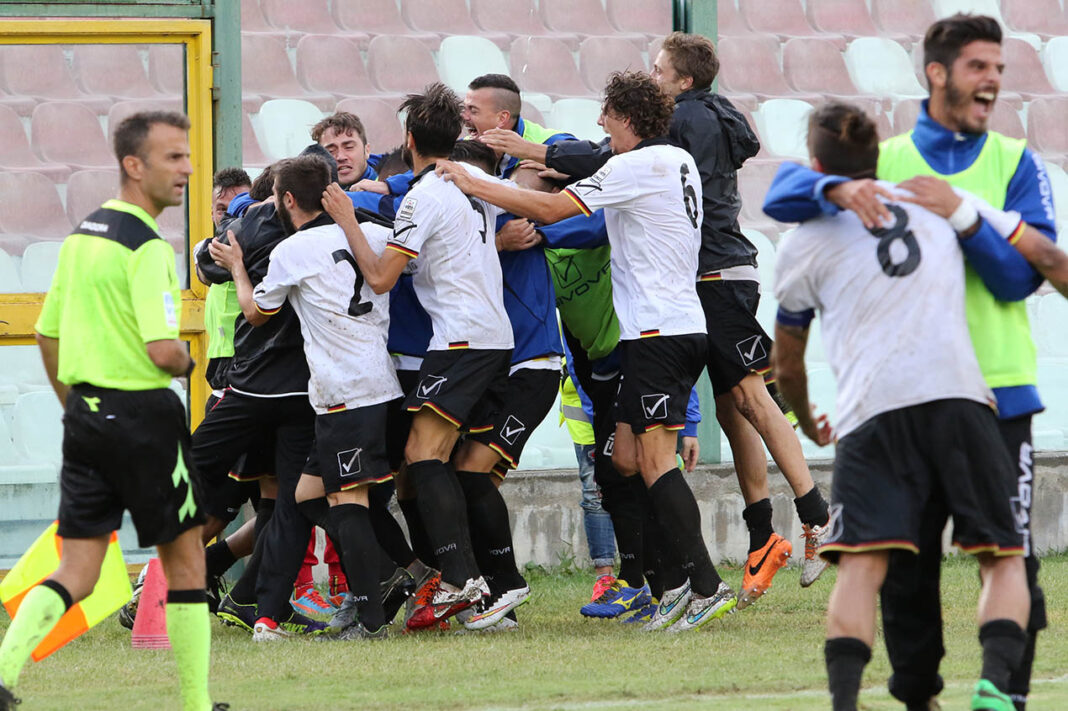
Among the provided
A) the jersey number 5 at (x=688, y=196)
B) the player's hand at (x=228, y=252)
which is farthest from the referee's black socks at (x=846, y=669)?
the player's hand at (x=228, y=252)

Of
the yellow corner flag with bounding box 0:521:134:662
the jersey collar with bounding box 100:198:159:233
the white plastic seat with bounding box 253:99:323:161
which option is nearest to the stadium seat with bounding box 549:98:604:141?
the white plastic seat with bounding box 253:99:323:161

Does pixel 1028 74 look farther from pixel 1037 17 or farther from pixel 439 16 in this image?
pixel 439 16

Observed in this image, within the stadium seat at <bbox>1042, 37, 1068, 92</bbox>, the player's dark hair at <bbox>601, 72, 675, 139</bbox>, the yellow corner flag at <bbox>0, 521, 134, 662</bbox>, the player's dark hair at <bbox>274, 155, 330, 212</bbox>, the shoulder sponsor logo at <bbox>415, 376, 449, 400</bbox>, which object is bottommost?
the yellow corner flag at <bbox>0, 521, 134, 662</bbox>

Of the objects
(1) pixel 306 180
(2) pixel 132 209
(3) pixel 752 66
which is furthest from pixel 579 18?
(2) pixel 132 209

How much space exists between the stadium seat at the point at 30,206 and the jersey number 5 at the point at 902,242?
5828 mm

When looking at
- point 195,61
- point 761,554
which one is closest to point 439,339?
point 761,554

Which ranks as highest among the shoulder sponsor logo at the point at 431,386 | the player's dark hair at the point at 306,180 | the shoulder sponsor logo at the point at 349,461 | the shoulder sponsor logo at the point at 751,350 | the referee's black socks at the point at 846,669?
the player's dark hair at the point at 306,180

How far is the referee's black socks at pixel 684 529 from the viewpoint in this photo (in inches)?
251

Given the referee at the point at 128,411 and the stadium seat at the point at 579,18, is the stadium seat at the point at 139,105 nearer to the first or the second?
the stadium seat at the point at 579,18

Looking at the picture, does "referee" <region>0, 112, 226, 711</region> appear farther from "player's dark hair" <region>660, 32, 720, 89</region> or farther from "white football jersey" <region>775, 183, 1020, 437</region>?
"player's dark hair" <region>660, 32, 720, 89</region>

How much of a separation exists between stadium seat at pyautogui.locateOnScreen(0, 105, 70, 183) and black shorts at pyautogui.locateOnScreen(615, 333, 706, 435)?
3.82 m

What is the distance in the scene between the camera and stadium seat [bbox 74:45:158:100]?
8312 mm

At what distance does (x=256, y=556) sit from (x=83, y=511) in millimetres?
2330

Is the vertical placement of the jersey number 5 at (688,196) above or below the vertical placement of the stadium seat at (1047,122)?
below
